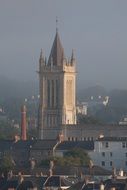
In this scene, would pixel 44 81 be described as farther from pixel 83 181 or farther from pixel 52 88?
pixel 83 181

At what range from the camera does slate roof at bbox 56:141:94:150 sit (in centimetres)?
11231

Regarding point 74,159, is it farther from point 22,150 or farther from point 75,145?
point 22,150

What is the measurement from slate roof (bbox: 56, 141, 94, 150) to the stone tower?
37.7 ft

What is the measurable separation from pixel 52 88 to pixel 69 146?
1586cm

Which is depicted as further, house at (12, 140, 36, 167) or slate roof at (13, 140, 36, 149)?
slate roof at (13, 140, 36, 149)

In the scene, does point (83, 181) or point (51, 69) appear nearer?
point (83, 181)

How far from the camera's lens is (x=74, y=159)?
101 meters

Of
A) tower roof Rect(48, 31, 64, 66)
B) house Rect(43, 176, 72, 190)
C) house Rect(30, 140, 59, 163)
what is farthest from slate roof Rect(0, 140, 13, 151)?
house Rect(43, 176, 72, 190)

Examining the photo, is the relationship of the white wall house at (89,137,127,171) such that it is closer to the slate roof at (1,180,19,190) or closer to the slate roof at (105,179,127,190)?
the slate roof at (1,180,19,190)

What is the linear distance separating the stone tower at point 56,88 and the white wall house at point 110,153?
1545 cm

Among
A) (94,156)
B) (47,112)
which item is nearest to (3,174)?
(94,156)

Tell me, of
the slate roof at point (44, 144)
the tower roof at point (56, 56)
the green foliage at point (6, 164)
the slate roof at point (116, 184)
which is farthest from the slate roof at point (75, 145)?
the slate roof at point (116, 184)

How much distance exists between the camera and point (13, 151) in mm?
116188

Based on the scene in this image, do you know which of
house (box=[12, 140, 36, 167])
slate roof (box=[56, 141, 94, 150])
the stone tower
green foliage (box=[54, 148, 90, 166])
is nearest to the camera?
green foliage (box=[54, 148, 90, 166])
